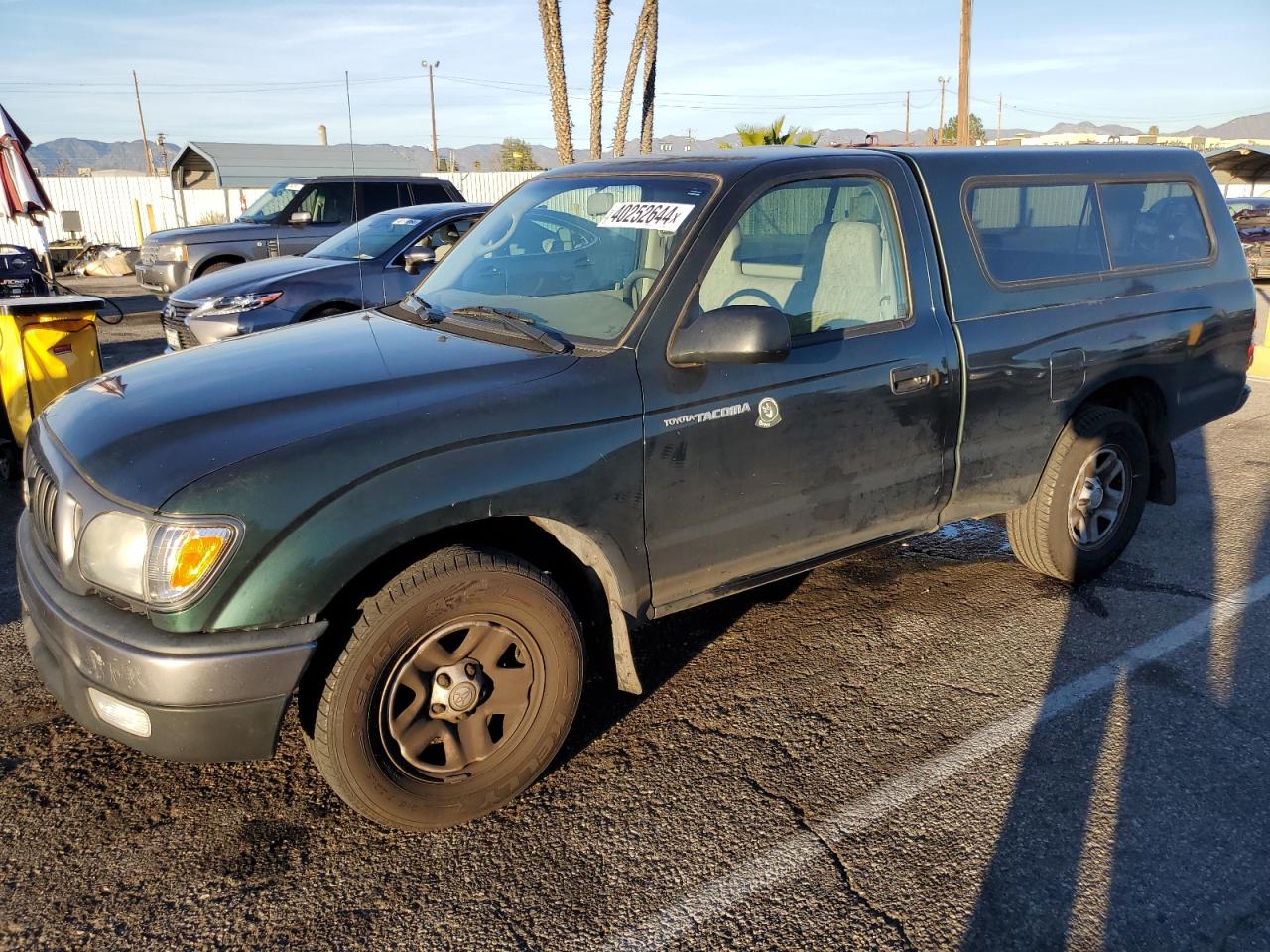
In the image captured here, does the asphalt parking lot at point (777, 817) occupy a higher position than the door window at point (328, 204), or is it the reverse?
the door window at point (328, 204)

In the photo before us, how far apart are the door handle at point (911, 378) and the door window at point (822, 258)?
197mm

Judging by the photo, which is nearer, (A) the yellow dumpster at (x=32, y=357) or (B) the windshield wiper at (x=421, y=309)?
(B) the windshield wiper at (x=421, y=309)

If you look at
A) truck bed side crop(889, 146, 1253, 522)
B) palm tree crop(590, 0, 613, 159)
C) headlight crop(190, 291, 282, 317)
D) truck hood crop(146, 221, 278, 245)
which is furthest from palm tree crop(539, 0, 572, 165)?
truck bed side crop(889, 146, 1253, 522)

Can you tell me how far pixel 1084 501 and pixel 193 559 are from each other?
370 centimetres

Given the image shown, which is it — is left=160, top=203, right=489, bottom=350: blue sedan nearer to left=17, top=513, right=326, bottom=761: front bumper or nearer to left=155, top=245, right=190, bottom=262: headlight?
left=155, top=245, right=190, bottom=262: headlight

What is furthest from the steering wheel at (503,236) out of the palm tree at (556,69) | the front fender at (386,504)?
the palm tree at (556,69)

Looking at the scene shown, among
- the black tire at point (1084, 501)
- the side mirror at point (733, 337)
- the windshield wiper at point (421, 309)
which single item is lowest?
the black tire at point (1084, 501)

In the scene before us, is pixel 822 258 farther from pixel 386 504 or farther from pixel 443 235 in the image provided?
pixel 443 235

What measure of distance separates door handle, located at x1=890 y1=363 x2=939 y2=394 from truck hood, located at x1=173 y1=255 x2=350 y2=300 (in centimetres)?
582

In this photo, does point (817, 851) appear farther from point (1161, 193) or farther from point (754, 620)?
point (1161, 193)

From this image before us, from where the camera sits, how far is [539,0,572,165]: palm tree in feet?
66.3

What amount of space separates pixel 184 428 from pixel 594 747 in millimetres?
1631

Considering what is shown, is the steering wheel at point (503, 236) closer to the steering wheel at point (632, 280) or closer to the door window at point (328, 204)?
the steering wheel at point (632, 280)

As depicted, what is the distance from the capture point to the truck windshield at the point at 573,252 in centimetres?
318
